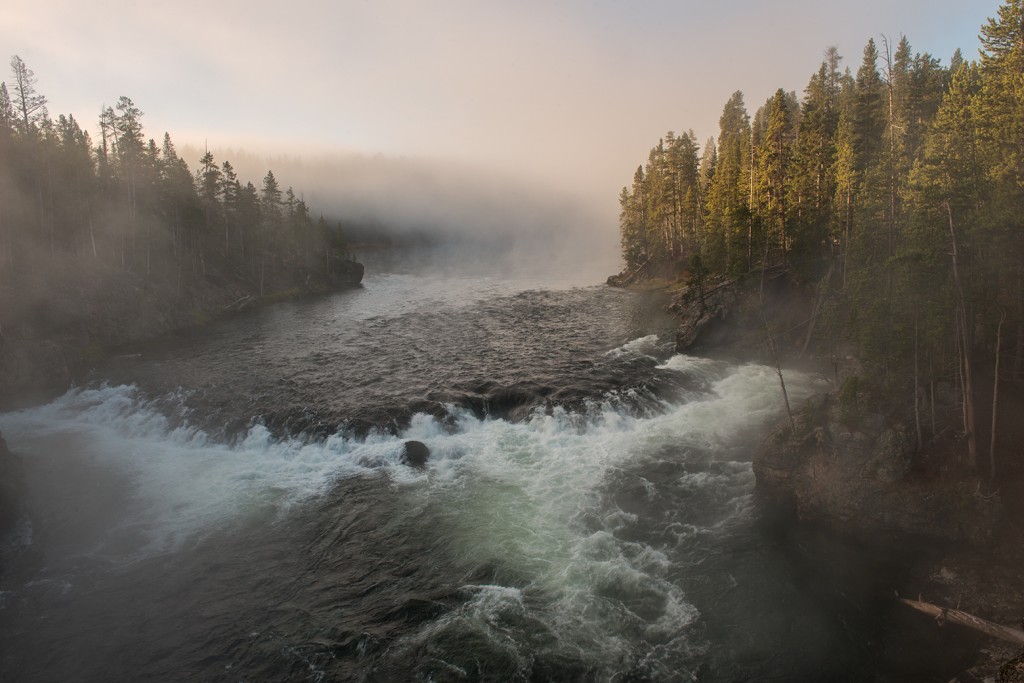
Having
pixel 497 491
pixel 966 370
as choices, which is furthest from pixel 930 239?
pixel 497 491

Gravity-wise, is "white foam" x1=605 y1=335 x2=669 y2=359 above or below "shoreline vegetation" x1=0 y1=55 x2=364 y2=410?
below

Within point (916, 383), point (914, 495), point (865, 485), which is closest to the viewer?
point (914, 495)

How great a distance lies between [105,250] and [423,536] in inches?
2829

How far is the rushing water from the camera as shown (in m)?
17.8

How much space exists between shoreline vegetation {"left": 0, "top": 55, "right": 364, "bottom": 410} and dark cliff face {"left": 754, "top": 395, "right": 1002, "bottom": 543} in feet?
184

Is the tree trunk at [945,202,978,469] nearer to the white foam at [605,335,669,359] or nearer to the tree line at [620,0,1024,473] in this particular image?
the tree line at [620,0,1024,473]

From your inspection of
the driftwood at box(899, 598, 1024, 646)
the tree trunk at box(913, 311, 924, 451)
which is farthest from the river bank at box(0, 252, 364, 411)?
the tree trunk at box(913, 311, 924, 451)

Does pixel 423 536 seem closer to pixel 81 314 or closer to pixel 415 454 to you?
pixel 415 454

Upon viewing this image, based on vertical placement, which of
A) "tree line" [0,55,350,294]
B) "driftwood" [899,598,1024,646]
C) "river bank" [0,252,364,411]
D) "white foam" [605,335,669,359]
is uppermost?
"tree line" [0,55,350,294]

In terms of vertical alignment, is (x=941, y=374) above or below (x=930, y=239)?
below

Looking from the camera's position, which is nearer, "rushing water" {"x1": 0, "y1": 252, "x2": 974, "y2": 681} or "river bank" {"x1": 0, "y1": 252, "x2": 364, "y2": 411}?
"rushing water" {"x1": 0, "y1": 252, "x2": 974, "y2": 681}

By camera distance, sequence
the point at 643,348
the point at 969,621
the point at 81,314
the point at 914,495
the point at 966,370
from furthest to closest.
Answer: the point at 81,314 → the point at 643,348 → the point at 914,495 → the point at 966,370 → the point at 969,621

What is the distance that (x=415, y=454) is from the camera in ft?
104

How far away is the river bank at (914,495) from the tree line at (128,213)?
232ft
